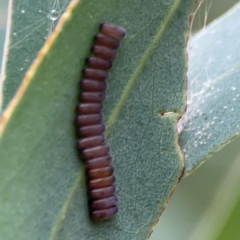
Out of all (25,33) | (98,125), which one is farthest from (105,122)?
(25,33)

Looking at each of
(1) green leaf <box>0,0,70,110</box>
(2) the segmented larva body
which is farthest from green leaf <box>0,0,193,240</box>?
(1) green leaf <box>0,0,70,110</box>

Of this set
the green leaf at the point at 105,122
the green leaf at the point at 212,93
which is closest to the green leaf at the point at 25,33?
the green leaf at the point at 105,122

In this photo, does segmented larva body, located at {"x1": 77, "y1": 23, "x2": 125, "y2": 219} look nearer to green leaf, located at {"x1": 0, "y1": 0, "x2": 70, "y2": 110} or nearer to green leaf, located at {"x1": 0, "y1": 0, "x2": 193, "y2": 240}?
green leaf, located at {"x1": 0, "y1": 0, "x2": 193, "y2": 240}

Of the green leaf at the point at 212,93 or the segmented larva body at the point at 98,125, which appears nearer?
the segmented larva body at the point at 98,125

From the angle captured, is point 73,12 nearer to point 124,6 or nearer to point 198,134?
point 124,6

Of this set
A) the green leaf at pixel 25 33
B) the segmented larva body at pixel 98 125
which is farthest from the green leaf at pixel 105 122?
the green leaf at pixel 25 33

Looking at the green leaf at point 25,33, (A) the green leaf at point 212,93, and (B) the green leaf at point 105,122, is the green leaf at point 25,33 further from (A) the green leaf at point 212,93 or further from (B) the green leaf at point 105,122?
(A) the green leaf at point 212,93
